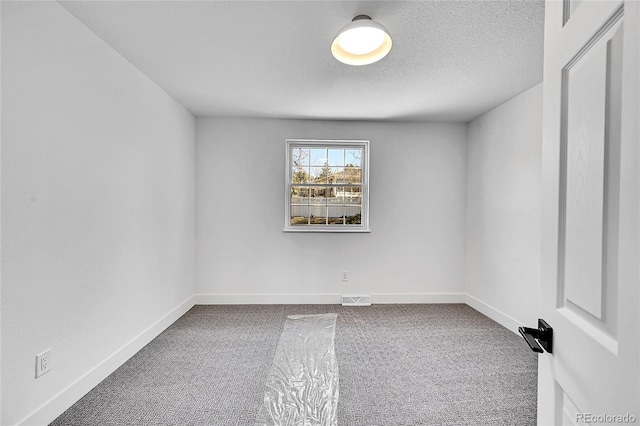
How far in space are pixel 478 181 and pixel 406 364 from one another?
2.63m

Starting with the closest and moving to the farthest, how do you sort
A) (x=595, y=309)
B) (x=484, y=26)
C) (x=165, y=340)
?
(x=595, y=309) → (x=484, y=26) → (x=165, y=340)

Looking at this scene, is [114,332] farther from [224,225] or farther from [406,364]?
[406,364]

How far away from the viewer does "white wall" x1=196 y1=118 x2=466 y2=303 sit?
4.36 metres

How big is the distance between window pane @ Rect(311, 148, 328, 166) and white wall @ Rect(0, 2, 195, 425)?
1987 mm

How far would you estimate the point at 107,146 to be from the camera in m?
2.45

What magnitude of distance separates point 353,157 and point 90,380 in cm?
363

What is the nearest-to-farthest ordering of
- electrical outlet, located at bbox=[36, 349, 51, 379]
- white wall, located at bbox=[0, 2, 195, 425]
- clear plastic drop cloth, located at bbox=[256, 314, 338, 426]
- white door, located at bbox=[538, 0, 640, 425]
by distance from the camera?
white door, located at bbox=[538, 0, 640, 425], white wall, located at bbox=[0, 2, 195, 425], electrical outlet, located at bbox=[36, 349, 51, 379], clear plastic drop cloth, located at bbox=[256, 314, 338, 426]

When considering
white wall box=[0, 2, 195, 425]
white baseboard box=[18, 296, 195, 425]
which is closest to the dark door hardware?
white wall box=[0, 2, 195, 425]

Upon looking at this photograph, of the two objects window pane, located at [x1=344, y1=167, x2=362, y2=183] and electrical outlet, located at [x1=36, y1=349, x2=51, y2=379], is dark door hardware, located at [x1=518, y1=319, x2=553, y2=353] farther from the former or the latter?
window pane, located at [x1=344, y1=167, x2=362, y2=183]

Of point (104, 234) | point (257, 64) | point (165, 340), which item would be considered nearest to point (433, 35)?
point (257, 64)

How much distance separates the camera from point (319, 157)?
4523 millimetres

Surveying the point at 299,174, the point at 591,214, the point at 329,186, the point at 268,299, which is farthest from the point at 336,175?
the point at 591,214

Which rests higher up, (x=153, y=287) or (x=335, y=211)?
(x=335, y=211)

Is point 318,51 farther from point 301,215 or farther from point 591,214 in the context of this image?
point 301,215
